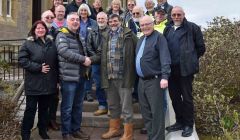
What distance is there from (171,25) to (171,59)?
613 mm

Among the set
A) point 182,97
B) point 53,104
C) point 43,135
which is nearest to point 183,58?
point 182,97

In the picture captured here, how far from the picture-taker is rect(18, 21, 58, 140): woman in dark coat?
705cm

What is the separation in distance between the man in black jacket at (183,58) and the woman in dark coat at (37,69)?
1956mm

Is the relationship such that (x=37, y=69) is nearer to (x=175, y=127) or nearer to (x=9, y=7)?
(x=175, y=127)

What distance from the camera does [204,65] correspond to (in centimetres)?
974

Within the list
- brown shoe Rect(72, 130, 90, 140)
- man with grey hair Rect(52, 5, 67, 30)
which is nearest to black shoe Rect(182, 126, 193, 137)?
brown shoe Rect(72, 130, 90, 140)

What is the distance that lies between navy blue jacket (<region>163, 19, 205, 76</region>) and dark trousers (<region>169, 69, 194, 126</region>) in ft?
0.56

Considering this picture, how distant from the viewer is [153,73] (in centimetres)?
669

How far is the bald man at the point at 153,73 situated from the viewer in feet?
22.0

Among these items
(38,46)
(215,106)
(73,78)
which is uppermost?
(38,46)

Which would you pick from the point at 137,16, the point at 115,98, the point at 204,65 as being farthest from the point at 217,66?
the point at 115,98

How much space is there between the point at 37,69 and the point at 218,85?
13.9ft

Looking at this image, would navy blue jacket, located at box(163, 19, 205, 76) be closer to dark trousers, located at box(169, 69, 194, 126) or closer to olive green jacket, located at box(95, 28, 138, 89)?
dark trousers, located at box(169, 69, 194, 126)

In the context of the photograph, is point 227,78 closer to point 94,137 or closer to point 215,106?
point 215,106
